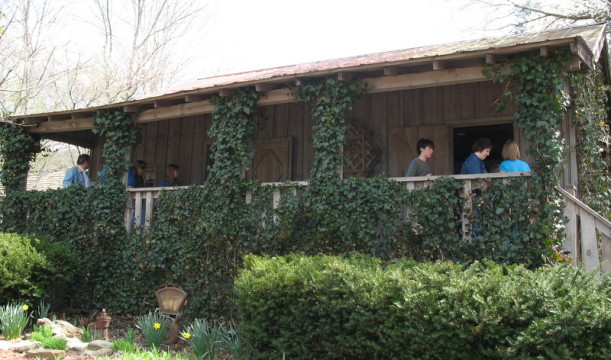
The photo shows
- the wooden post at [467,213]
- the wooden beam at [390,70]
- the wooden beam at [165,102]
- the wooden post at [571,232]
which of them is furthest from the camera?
the wooden beam at [165,102]

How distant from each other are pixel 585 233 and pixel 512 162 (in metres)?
1.27

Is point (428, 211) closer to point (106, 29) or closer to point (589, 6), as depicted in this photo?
point (589, 6)

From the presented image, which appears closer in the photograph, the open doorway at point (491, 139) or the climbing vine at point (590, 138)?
the climbing vine at point (590, 138)

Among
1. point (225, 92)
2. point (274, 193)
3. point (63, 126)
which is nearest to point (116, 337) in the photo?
point (274, 193)

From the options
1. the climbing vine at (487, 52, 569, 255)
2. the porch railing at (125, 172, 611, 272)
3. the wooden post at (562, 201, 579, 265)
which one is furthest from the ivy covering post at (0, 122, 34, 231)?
the wooden post at (562, 201, 579, 265)

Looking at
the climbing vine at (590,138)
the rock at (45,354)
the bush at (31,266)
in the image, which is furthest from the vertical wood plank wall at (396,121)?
the rock at (45,354)

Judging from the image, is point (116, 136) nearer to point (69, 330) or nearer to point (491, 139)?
point (69, 330)

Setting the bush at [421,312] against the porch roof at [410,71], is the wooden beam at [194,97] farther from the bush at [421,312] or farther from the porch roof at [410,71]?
the bush at [421,312]

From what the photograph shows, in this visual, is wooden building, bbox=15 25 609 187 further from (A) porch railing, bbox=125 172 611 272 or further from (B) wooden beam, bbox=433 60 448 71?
(A) porch railing, bbox=125 172 611 272

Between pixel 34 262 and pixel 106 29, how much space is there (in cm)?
1713

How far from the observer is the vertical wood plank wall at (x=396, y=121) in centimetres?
873

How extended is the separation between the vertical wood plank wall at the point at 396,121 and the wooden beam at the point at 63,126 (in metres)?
2.28

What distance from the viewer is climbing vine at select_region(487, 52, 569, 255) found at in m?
5.85

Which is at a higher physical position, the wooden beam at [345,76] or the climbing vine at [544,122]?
the wooden beam at [345,76]
